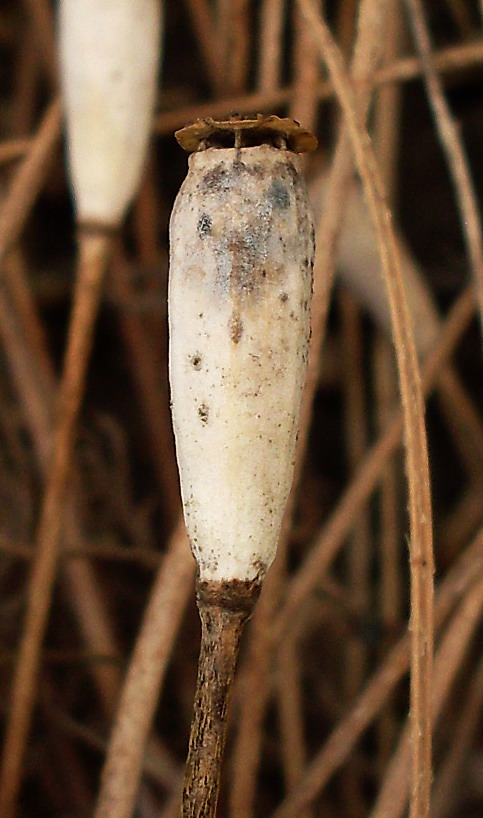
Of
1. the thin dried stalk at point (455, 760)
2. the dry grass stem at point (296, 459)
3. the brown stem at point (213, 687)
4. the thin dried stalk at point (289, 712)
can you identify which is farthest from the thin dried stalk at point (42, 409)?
the brown stem at point (213, 687)

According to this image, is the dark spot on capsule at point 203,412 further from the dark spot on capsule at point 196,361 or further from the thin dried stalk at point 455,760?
the thin dried stalk at point 455,760

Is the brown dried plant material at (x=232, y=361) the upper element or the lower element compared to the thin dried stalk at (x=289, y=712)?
upper

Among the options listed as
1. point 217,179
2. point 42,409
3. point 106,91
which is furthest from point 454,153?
point 42,409

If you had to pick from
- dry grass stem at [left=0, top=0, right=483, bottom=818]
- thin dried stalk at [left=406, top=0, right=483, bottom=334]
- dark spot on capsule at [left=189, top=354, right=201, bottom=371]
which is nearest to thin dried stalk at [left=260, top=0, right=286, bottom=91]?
dry grass stem at [left=0, top=0, right=483, bottom=818]

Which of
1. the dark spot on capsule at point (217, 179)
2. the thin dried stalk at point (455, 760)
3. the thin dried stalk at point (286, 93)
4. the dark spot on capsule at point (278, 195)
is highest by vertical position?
the thin dried stalk at point (286, 93)

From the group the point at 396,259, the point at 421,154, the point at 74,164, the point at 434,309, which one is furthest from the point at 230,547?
the point at 421,154

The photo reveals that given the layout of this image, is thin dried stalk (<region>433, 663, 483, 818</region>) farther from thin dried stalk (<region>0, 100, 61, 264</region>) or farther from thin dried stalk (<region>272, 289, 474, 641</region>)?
thin dried stalk (<region>0, 100, 61, 264</region>)

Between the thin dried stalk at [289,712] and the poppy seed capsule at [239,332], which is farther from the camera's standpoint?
the thin dried stalk at [289,712]
